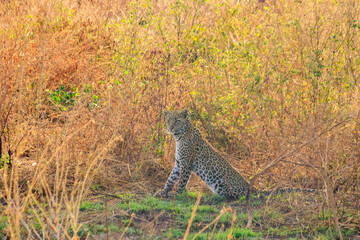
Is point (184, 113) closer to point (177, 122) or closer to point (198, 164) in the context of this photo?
point (177, 122)

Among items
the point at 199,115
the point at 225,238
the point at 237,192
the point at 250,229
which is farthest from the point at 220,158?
the point at 225,238

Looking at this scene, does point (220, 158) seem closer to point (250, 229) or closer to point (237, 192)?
point (237, 192)

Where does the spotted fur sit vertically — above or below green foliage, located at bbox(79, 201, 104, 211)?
above

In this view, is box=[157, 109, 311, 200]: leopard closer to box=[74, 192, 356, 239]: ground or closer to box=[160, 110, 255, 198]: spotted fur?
box=[160, 110, 255, 198]: spotted fur

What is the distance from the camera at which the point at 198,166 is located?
7.18 meters

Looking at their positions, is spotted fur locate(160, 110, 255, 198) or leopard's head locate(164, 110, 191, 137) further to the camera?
leopard's head locate(164, 110, 191, 137)

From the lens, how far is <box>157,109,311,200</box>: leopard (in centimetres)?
696

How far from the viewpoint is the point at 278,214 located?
5.95 meters

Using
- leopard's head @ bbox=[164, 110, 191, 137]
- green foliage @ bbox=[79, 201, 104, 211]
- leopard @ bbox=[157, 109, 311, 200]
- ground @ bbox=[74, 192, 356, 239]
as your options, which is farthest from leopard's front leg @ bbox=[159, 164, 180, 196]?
green foliage @ bbox=[79, 201, 104, 211]

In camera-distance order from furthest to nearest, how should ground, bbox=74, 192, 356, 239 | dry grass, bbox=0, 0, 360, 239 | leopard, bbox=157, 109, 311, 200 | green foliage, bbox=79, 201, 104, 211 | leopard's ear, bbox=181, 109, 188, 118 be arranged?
leopard's ear, bbox=181, 109, 188, 118
dry grass, bbox=0, 0, 360, 239
leopard, bbox=157, 109, 311, 200
green foliage, bbox=79, 201, 104, 211
ground, bbox=74, 192, 356, 239

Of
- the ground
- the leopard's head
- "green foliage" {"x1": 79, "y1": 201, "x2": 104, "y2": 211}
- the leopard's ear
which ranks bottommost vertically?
"green foliage" {"x1": 79, "y1": 201, "x2": 104, "y2": 211}

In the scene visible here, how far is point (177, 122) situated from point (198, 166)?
72cm

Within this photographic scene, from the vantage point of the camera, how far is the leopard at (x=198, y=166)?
274 inches

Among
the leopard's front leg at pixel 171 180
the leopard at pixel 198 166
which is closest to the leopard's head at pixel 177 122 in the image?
the leopard at pixel 198 166
